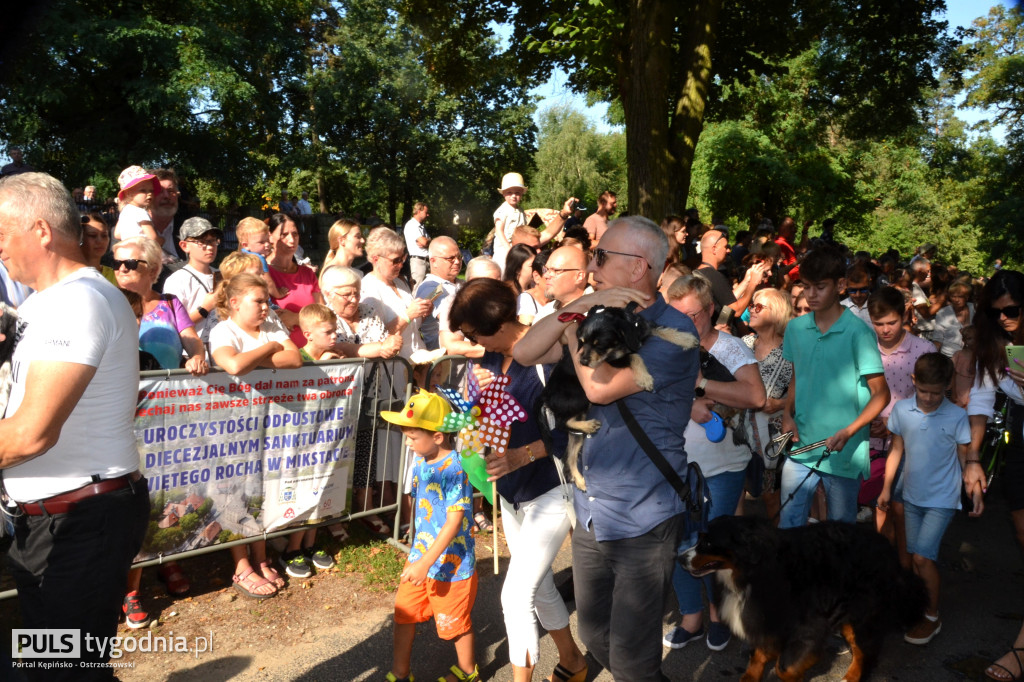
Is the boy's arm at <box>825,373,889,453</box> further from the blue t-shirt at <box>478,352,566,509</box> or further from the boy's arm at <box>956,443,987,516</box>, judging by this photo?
the blue t-shirt at <box>478,352,566,509</box>

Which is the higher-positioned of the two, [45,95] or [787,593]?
[45,95]

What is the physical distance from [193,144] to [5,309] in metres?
28.5

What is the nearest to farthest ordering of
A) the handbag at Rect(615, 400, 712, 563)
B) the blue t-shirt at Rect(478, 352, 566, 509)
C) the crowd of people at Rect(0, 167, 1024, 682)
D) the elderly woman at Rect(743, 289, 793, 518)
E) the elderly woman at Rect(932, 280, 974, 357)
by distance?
the crowd of people at Rect(0, 167, 1024, 682), the handbag at Rect(615, 400, 712, 563), the blue t-shirt at Rect(478, 352, 566, 509), the elderly woman at Rect(743, 289, 793, 518), the elderly woman at Rect(932, 280, 974, 357)

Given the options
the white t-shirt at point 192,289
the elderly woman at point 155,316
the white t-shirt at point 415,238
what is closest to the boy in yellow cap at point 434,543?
the elderly woman at point 155,316

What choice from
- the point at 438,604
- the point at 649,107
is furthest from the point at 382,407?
the point at 649,107

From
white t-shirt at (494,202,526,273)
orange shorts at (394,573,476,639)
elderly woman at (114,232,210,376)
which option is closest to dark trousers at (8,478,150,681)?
orange shorts at (394,573,476,639)

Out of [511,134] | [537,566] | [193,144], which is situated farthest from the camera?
[511,134]

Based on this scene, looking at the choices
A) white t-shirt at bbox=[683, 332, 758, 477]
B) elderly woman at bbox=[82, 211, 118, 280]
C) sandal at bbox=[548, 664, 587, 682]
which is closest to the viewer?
sandal at bbox=[548, 664, 587, 682]

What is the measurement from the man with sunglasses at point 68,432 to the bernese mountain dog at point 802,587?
2.58m

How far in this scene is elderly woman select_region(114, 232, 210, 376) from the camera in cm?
489

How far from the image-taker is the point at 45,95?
80.4ft

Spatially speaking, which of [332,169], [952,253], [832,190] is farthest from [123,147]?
[952,253]

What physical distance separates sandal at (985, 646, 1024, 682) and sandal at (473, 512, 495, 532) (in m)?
3.47

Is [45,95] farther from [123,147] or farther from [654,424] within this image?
[654,424]
